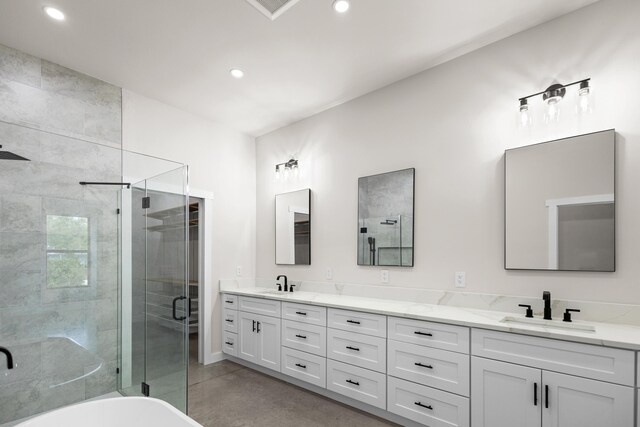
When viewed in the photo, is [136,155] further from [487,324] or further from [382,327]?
[487,324]

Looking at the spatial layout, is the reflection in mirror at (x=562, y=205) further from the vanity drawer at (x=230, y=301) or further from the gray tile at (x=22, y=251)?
the gray tile at (x=22, y=251)

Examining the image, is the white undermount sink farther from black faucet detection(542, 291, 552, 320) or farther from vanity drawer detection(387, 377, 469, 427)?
vanity drawer detection(387, 377, 469, 427)

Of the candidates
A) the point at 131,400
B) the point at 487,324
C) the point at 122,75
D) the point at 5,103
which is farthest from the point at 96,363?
the point at 487,324

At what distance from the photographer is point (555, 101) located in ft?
7.78

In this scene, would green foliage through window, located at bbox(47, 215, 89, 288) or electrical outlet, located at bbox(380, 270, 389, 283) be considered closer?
green foliage through window, located at bbox(47, 215, 89, 288)

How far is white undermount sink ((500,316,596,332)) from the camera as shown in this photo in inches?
80.8

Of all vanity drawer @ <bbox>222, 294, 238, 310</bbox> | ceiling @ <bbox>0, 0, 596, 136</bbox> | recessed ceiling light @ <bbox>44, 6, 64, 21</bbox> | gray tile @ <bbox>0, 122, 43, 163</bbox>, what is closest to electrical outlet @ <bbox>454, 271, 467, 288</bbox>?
ceiling @ <bbox>0, 0, 596, 136</bbox>

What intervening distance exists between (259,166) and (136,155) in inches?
79.6

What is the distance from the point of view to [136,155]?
2.97 m

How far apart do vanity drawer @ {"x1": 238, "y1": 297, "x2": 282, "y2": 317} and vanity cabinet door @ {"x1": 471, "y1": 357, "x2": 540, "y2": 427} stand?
197 centimetres

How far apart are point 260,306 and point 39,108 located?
9.02 feet

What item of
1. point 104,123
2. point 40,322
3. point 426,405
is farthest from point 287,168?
point 426,405

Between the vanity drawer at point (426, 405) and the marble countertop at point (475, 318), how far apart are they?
51 centimetres

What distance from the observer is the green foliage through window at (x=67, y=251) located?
2.40 m
